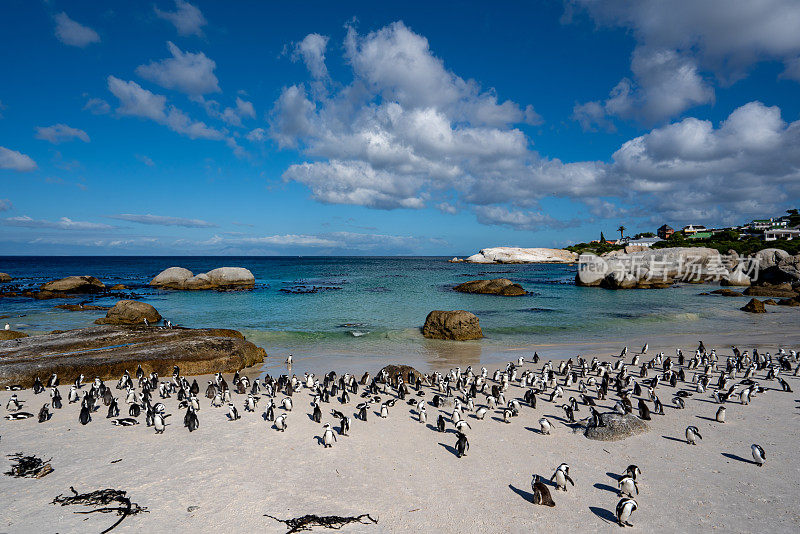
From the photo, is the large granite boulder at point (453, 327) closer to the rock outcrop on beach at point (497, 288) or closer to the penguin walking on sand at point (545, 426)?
the penguin walking on sand at point (545, 426)

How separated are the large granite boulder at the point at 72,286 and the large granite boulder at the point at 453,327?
54.3 metres

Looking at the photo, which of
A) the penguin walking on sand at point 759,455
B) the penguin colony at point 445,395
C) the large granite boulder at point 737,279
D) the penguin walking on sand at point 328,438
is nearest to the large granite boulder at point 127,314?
the penguin colony at point 445,395

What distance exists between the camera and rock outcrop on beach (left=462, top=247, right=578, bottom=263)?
6462 inches

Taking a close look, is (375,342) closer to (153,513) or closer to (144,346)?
(144,346)

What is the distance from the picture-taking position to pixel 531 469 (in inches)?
372

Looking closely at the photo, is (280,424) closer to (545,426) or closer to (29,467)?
(29,467)

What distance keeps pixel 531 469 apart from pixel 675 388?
33.0 ft

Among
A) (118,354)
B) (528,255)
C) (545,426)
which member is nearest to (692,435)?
(545,426)

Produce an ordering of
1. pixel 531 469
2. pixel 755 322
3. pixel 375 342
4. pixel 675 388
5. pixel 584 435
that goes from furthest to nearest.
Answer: pixel 755 322, pixel 375 342, pixel 675 388, pixel 584 435, pixel 531 469

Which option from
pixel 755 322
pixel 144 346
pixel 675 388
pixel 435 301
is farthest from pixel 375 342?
pixel 755 322

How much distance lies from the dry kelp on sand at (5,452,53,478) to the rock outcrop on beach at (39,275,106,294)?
5766 centimetres

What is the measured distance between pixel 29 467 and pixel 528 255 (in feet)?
554

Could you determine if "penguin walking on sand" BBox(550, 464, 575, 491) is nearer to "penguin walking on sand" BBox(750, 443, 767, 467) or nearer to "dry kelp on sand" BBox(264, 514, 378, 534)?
"dry kelp on sand" BBox(264, 514, 378, 534)

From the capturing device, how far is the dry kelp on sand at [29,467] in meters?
8.78
